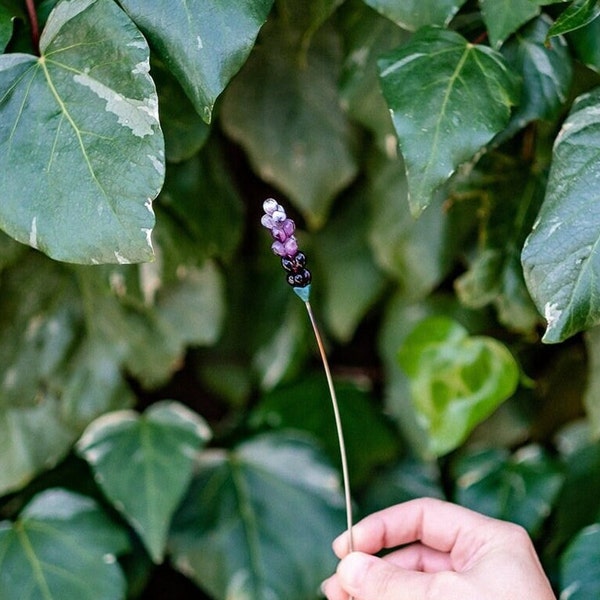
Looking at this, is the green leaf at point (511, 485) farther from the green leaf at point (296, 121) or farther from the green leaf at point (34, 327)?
the green leaf at point (34, 327)

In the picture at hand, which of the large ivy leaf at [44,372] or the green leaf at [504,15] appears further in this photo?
the large ivy leaf at [44,372]

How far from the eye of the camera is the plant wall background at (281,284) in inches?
23.1

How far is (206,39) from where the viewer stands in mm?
573

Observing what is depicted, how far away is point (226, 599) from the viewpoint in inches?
35.3

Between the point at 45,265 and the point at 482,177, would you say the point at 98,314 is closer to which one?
the point at 45,265

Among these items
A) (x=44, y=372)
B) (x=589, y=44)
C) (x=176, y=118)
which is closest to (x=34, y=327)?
(x=44, y=372)

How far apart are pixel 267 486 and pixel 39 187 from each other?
1.69 ft

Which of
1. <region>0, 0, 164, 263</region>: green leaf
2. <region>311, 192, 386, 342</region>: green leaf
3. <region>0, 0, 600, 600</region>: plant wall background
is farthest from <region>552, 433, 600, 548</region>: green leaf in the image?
<region>0, 0, 164, 263</region>: green leaf

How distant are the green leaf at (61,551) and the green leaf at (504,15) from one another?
66cm

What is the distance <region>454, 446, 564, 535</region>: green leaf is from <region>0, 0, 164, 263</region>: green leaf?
1.85ft

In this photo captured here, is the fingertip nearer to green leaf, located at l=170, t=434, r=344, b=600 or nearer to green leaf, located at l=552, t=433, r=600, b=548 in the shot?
green leaf, located at l=170, t=434, r=344, b=600

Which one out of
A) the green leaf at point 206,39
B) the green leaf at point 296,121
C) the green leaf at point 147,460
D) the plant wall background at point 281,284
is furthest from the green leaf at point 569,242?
the green leaf at point 147,460

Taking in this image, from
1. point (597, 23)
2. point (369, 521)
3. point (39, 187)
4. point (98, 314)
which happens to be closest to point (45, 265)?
point (98, 314)

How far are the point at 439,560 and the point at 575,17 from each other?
48 cm
